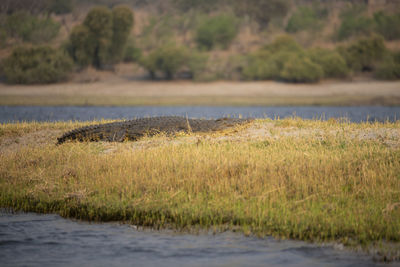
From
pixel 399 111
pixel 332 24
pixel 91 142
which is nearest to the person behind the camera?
pixel 91 142

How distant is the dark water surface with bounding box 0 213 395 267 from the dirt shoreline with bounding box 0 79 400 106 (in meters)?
23.1

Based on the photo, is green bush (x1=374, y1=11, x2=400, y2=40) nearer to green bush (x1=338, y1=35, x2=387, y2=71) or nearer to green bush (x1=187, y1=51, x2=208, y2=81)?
green bush (x1=338, y1=35, x2=387, y2=71)

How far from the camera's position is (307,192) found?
6.07 metres

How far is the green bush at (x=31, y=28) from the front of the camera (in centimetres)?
3978

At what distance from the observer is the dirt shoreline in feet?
95.4

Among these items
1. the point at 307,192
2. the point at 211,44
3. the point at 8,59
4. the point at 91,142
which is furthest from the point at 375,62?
the point at 307,192

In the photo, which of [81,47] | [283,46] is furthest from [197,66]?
[81,47]

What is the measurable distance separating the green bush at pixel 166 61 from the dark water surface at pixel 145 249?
26.8 meters

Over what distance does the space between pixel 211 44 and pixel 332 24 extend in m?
13.6

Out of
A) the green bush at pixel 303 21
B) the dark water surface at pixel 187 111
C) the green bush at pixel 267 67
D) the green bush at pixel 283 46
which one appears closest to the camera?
the dark water surface at pixel 187 111

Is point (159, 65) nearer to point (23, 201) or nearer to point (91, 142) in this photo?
point (91, 142)

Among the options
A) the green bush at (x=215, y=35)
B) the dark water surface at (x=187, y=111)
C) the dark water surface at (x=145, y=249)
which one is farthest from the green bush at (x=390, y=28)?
the dark water surface at (x=145, y=249)

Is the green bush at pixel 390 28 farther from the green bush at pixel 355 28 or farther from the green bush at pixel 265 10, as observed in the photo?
the green bush at pixel 265 10

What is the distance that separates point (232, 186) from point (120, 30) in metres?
31.7
